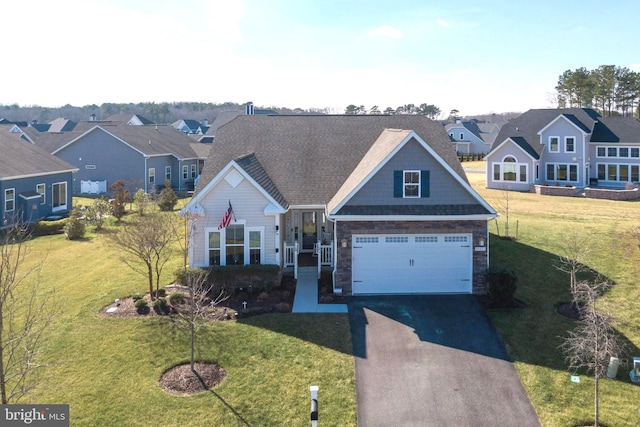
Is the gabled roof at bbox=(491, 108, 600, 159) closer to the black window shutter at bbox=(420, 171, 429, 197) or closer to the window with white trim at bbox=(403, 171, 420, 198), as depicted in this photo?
the black window shutter at bbox=(420, 171, 429, 197)

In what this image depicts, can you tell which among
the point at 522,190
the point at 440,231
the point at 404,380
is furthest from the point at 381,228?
the point at 522,190

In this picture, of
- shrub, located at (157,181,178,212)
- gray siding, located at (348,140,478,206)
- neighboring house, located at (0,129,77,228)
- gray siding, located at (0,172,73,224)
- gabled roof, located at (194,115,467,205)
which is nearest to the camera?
gray siding, located at (348,140,478,206)

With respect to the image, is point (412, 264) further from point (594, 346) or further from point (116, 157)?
point (116, 157)

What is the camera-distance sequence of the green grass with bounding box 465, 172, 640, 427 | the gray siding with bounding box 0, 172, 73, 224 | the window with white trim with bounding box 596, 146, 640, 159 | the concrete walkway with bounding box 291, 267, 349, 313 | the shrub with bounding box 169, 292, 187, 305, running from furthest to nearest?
the window with white trim with bounding box 596, 146, 640, 159
the gray siding with bounding box 0, 172, 73, 224
the shrub with bounding box 169, 292, 187, 305
the concrete walkway with bounding box 291, 267, 349, 313
the green grass with bounding box 465, 172, 640, 427

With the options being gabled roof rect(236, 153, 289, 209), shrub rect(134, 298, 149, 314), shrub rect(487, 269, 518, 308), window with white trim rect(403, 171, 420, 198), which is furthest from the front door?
shrub rect(487, 269, 518, 308)

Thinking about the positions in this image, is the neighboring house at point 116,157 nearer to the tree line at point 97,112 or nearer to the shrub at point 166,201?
the shrub at point 166,201

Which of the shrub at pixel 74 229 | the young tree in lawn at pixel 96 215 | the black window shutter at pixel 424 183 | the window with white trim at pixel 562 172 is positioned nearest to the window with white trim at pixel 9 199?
the young tree in lawn at pixel 96 215
